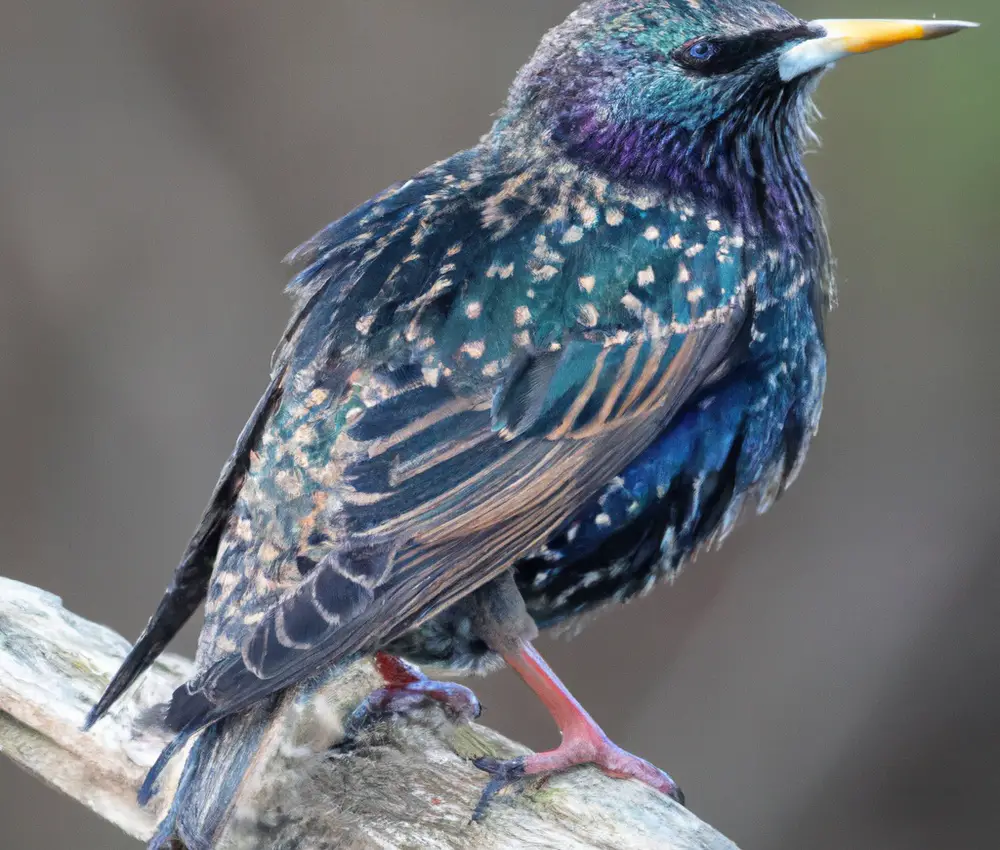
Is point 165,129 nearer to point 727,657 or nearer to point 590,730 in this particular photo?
point 727,657

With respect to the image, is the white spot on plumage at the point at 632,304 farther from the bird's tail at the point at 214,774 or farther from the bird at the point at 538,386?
the bird's tail at the point at 214,774

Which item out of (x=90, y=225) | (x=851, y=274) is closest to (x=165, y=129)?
(x=90, y=225)

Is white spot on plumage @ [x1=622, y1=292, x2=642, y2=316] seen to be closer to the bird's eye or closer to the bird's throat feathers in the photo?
the bird's throat feathers

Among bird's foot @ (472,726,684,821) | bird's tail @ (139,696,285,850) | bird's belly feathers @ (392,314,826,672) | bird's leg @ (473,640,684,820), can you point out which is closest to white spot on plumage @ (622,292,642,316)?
bird's belly feathers @ (392,314,826,672)

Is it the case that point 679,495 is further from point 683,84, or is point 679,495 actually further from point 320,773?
point 320,773

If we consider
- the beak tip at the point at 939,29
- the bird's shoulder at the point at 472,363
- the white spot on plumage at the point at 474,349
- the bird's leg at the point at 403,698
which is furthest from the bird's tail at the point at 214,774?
the beak tip at the point at 939,29

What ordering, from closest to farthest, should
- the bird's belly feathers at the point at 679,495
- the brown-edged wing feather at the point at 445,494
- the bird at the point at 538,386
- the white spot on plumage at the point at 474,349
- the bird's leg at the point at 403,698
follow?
the brown-edged wing feather at the point at 445,494 → the bird at the point at 538,386 → the white spot on plumage at the point at 474,349 → the bird's belly feathers at the point at 679,495 → the bird's leg at the point at 403,698

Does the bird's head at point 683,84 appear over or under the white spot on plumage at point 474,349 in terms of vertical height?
over

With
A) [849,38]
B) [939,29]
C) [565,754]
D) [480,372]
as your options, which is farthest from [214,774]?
[939,29]
